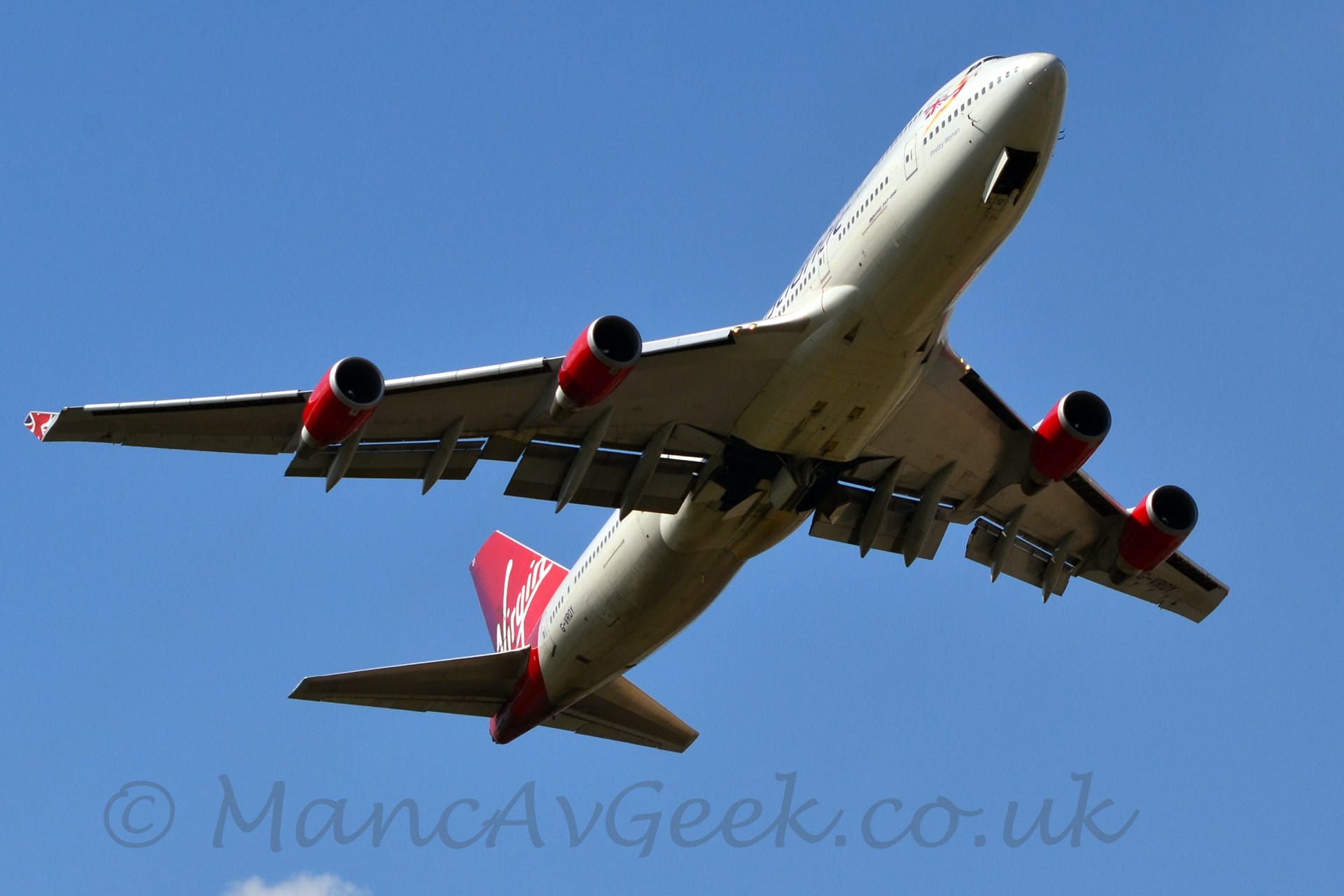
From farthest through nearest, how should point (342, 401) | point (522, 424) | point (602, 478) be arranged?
point (602, 478), point (522, 424), point (342, 401)

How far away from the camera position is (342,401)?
2342 cm

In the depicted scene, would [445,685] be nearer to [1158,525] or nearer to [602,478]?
[602,478]

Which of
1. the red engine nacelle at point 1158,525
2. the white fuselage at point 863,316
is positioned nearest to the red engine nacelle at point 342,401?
the white fuselage at point 863,316

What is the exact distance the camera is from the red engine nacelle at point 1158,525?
3052 centimetres

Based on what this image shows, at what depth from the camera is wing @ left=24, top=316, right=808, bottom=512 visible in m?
24.6

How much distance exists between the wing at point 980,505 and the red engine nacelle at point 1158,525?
723 millimetres

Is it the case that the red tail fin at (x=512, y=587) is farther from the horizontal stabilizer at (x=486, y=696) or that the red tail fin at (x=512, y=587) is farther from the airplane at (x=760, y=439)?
the horizontal stabilizer at (x=486, y=696)

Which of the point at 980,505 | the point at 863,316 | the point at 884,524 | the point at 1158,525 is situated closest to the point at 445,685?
the point at 884,524

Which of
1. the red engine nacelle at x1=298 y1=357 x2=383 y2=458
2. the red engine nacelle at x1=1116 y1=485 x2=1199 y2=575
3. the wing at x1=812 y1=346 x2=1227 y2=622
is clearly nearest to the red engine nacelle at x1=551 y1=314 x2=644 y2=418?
the red engine nacelle at x1=298 y1=357 x2=383 y2=458

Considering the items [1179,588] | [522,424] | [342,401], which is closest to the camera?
[342,401]

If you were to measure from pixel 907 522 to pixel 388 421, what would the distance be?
10941mm

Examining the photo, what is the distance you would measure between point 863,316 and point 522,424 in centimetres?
621

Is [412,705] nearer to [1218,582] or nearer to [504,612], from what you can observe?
[504,612]

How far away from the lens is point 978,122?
23.8 metres
